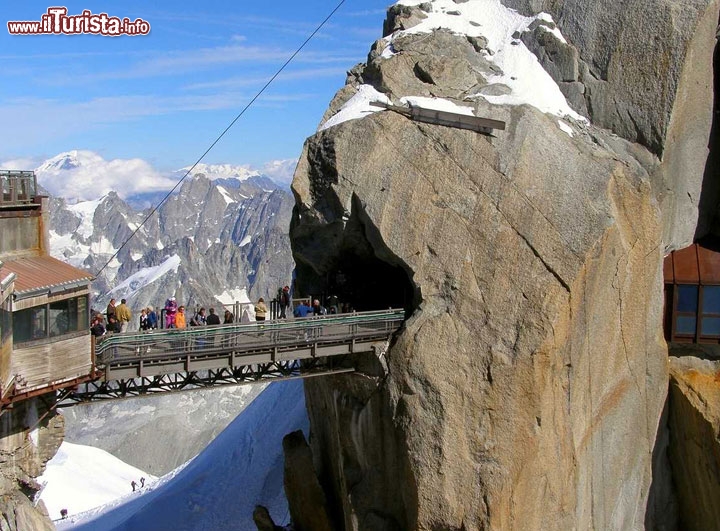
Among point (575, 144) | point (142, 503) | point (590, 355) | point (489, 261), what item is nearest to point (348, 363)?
point (489, 261)

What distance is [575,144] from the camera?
102 ft

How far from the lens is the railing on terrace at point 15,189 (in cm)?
2594

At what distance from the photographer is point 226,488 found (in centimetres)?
5269

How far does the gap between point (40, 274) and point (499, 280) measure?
581 inches

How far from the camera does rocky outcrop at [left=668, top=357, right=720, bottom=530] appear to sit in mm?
32812

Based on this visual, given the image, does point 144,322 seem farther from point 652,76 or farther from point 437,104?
point 652,76

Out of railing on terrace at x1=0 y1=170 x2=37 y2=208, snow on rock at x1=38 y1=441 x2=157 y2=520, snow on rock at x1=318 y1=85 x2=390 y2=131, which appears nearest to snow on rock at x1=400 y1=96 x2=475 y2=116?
snow on rock at x1=318 y1=85 x2=390 y2=131

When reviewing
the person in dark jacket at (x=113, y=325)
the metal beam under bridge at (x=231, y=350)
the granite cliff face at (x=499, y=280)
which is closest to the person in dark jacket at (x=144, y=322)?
the person in dark jacket at (x=113, y=325)

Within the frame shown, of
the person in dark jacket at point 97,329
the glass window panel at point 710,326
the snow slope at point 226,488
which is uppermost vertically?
the person in dark jacket at point 97,329

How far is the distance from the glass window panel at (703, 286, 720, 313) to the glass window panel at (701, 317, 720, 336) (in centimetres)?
33

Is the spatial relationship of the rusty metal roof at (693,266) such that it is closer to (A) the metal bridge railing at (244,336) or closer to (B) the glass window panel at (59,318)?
(A) the metal bridge railing at (244,336)

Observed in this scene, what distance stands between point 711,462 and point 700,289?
682cm

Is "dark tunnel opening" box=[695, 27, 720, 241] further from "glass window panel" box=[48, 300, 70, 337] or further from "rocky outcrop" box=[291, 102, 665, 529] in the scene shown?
"glass window panel" box=[48, 300, 70, 337]

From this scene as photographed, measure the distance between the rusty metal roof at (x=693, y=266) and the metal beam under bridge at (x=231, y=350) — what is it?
12.2 meters
